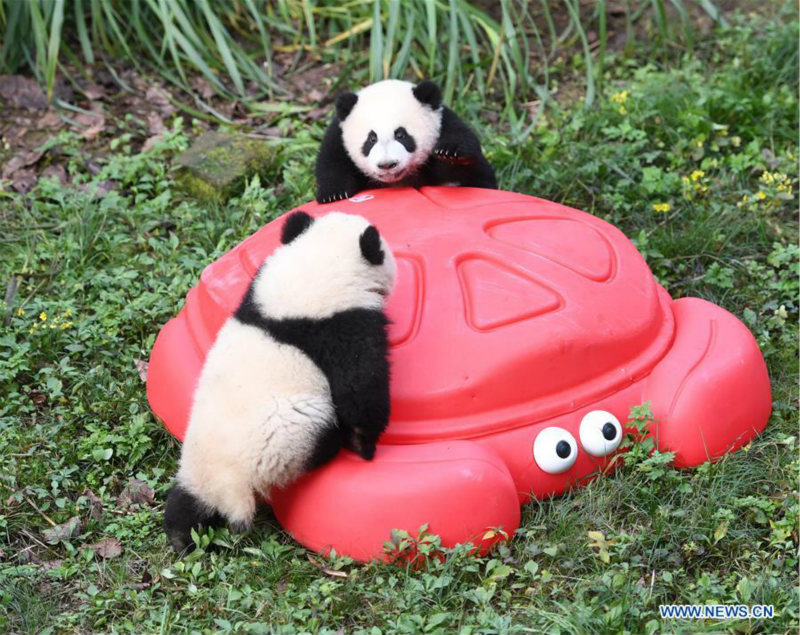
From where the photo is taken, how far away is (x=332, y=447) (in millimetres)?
3332

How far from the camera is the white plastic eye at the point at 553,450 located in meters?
3.47

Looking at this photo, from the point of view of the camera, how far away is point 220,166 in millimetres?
5660

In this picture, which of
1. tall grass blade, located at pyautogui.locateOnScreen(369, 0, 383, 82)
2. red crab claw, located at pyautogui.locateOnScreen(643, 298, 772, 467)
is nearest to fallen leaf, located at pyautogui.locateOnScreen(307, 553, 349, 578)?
red crab claw, located at pyautogui.locateOnScreen(643, 298, 772, 467)

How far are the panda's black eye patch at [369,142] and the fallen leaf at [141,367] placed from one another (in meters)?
1.39

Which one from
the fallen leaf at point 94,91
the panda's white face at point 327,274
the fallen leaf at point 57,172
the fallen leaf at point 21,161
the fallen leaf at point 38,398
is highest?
the panda's white face at point 327,274

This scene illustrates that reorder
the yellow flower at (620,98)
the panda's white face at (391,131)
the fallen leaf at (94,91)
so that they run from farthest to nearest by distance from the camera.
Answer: the fallen leaf at (94,91)
the yellow flower at (620,98)
the panda's white face at (391,131)

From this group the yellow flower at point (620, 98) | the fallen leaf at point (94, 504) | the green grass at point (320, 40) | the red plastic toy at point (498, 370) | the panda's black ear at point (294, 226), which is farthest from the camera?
the green grass at point (320, 40)

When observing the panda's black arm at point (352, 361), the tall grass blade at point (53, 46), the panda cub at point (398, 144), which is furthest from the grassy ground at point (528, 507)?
the panda cub at point (398, 144)

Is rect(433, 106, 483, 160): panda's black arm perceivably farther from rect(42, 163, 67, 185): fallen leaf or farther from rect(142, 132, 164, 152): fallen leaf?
rect(42, 163, 67, 185): fallen leaf

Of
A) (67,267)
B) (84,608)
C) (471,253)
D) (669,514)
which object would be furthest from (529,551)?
(67,267)

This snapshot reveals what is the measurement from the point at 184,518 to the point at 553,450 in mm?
1310

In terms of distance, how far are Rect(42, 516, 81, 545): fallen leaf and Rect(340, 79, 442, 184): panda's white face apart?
1.93m

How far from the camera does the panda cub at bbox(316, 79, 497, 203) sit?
14.4 feet

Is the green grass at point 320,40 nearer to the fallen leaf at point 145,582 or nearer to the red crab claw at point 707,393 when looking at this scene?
the red crab claw at point 707,393
